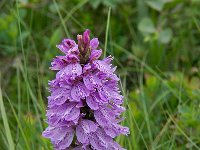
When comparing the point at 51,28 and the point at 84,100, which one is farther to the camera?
the point at 51,28

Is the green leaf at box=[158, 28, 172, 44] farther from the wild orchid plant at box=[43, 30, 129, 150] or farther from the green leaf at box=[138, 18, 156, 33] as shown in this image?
the wild orchid plant at box=[43, 30, 129, 150]

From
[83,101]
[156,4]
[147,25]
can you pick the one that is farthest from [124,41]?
[83,101]

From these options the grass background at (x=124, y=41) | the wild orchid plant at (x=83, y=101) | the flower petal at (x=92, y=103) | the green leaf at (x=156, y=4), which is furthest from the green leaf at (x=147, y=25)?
the flower petal at (x=92, y=103)

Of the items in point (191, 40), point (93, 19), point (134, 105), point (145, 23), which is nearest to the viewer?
point (134, 105)

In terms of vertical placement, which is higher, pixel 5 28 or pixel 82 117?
pixel 5 28

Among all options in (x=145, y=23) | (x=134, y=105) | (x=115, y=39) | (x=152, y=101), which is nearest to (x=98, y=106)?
(x=134, y=105)

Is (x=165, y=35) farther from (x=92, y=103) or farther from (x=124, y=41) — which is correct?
(x=92, y=103)

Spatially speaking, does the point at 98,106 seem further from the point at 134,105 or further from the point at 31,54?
the point at 31,54
